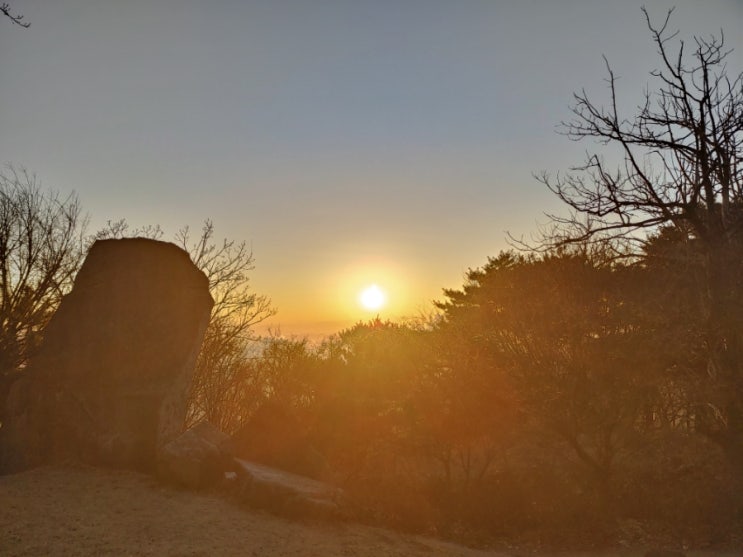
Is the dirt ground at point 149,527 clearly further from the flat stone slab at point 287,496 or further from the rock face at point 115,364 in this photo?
the rock face at point 115,364

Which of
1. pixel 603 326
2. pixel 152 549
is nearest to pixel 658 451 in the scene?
pixel 603 326

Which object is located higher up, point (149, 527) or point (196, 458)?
point (196, 458)

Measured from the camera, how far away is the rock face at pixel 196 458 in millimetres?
8258

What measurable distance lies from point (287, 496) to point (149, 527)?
83.7 inches

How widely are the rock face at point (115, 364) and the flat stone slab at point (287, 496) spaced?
208 cm

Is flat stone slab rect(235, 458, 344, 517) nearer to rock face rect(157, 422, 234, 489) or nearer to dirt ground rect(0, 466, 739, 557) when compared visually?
→ dirt ground rect(0, 466, 739, 557)

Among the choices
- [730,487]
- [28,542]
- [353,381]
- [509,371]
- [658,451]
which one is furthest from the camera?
[353,381]

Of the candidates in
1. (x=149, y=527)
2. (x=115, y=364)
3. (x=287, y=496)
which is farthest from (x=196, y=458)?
(x=115, y=364)

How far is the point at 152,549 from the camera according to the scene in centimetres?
576

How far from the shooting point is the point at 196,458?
330 inches

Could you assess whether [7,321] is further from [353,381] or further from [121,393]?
[353,381]

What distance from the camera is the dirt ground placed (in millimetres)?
5852

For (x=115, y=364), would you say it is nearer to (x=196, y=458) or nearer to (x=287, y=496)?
(x=196, y=458)

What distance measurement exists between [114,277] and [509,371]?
8.54 m
